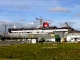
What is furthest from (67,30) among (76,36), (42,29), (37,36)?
(76,36)

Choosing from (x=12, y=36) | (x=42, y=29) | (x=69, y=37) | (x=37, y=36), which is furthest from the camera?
(x=42, y=29)

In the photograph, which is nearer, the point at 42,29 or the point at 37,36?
the point at 37,36

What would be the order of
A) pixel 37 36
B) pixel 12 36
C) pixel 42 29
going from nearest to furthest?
1. pixel 37 36
2. pixel 12 36
3. pixel 42 29

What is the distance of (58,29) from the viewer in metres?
169

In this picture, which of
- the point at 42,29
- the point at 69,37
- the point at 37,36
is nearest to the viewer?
the point at 69,37

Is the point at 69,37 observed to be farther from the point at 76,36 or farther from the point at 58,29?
the point at 58,29

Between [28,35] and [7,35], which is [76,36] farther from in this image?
[7,35]

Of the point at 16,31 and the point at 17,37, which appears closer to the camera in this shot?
the point at 17,37

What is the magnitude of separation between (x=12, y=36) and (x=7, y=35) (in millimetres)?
3814

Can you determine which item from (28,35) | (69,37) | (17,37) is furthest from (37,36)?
(69,37)

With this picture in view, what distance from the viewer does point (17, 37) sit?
160375 millimetres

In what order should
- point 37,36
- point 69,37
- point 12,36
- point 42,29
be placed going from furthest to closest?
1. point 42,29
2. point 12,36
3. point 37,36
4. point 69,37

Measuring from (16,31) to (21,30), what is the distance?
3.63 meters

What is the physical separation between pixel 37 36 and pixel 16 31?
28852mm
